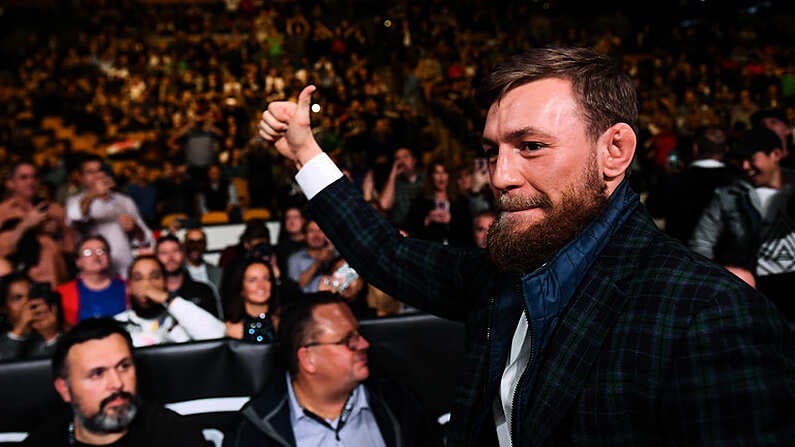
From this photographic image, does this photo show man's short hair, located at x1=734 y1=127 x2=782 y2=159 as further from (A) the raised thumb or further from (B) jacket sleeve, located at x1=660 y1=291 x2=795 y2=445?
(B) jacket sleeve, located at x1=660 y1=291 x2=795 y2=445

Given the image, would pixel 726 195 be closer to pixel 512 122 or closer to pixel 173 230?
pixel 512 122

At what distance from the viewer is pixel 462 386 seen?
133 cm

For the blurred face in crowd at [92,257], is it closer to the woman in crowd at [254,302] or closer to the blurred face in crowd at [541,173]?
the woman in crowd at [254,302]

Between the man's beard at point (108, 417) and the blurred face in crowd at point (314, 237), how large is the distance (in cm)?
239

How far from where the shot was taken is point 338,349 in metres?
2.67

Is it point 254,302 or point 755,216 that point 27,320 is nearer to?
point 254,302

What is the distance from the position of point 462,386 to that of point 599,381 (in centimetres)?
32

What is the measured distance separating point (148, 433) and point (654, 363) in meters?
1.86

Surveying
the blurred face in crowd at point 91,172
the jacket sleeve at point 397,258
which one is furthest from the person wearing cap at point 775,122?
the blurred face in crowd at point 91,172

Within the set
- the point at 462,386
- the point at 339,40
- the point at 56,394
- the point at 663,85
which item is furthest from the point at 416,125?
the point at 462,386

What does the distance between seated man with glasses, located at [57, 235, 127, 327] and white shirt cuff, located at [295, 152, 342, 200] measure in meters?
2.88

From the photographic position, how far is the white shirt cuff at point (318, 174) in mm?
1614

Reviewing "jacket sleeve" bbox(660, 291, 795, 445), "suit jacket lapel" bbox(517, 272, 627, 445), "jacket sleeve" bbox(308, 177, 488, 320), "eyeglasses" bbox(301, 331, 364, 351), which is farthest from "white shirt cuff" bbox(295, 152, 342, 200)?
"eyeglasses" bbox(301, 331, 364, 351)

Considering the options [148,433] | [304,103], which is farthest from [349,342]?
[304,103]
